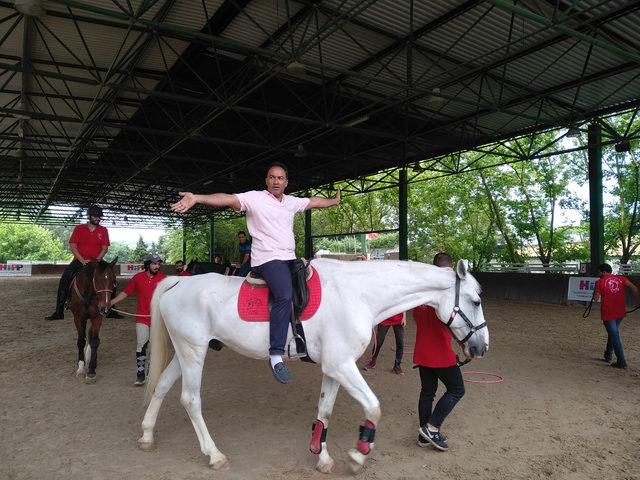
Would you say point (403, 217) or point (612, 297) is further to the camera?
point (403, 217)

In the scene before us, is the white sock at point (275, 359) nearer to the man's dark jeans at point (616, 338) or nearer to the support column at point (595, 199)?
the man's dark jeans at point (616, 338)

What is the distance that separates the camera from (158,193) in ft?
92.4

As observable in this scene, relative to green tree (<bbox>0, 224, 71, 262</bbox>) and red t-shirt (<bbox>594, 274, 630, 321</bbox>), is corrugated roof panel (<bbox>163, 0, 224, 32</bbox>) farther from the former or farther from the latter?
green tree (<bbox>0, 224, 71, 262</bbox>)

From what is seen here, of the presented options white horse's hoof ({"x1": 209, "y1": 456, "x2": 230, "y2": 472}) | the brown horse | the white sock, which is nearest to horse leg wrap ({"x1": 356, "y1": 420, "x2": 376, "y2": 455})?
the white sock

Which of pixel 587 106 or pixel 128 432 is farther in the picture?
pixel 587 106

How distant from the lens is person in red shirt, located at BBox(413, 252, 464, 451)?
3639 mm

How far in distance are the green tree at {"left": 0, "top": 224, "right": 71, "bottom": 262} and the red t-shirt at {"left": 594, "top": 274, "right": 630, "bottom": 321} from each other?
69886 millimetres

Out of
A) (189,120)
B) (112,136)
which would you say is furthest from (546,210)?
(112,136)

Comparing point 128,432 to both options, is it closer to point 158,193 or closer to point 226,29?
point 226,29

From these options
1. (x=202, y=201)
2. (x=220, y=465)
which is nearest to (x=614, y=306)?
(x=220, y=465)

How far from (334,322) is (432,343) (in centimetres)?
99

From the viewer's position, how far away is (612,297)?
6809 mm

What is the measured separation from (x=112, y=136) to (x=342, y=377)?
624 inches

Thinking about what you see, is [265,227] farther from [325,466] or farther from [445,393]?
[445,393]
